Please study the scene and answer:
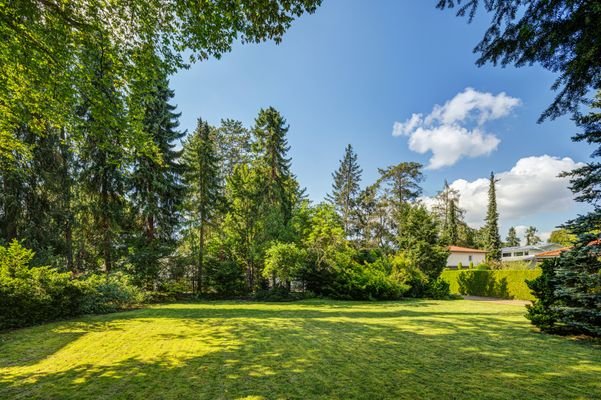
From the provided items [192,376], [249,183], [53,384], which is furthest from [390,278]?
[53,384]

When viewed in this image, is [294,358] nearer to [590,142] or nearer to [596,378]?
[596,378]

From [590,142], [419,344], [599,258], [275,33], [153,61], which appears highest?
[153,61]

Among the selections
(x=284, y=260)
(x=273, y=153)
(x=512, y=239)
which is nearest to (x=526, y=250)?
(x=512, y=239)

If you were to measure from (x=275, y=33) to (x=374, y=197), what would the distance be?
95.1 feet

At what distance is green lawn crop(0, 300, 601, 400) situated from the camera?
3783 millimetres

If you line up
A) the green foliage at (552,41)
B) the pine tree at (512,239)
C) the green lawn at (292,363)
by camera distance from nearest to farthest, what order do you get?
the green foliage at (552,41)
the green lawn at (292,363)
the pine tree at (512,239)

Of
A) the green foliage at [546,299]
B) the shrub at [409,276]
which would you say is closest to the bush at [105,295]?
the green foliage at [546,299]

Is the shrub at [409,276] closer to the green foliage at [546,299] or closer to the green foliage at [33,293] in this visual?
the green foliage at [546,299]

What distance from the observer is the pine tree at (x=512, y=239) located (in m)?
73.4

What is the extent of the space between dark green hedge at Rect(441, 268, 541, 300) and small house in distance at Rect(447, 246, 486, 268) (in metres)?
15.8

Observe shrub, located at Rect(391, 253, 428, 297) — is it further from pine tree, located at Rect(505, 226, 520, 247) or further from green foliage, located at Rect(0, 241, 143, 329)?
pine tree, located at Rect(505, 226, 520, 247)

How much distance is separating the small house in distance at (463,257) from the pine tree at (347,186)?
16602mm

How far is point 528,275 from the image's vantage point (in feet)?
60.2

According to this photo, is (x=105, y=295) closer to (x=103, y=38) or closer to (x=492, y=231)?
(x=103, y=38)
